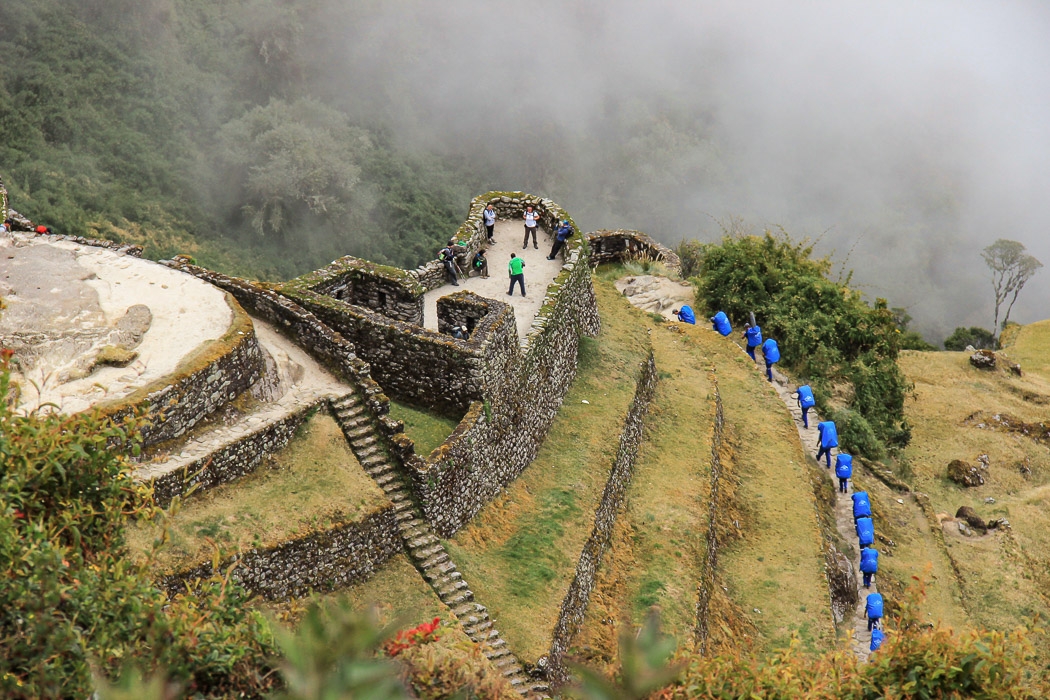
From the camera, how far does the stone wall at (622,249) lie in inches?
1646

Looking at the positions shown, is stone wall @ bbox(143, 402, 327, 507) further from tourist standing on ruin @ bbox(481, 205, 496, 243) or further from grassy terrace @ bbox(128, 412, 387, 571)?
tourist standing on ruin @ bbox(481, 205, 496, 243)

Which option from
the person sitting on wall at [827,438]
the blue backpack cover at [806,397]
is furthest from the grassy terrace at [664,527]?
the blue backpack cover at [806,397]

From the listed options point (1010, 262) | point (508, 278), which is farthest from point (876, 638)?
point (1010, 262)

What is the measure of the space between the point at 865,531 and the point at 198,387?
18.5m

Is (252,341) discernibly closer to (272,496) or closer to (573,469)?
(272,496)

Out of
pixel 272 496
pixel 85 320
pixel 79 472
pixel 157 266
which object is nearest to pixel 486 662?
pixel 272 496

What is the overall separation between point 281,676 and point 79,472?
381 cm

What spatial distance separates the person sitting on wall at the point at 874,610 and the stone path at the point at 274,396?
1410 cm

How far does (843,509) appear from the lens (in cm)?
3067

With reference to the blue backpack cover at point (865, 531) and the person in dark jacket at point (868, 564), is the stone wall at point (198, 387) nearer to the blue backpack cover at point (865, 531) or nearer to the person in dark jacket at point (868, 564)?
the person in dark jacket at point (868, 564)

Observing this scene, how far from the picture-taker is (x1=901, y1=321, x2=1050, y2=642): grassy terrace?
3062 cm

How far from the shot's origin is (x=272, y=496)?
1834cm

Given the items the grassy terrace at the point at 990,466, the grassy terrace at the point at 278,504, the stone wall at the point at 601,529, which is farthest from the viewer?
the grassy terrace at the point at 990,466

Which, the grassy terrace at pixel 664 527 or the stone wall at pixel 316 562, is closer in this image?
the stone wall at pixel 316 562
